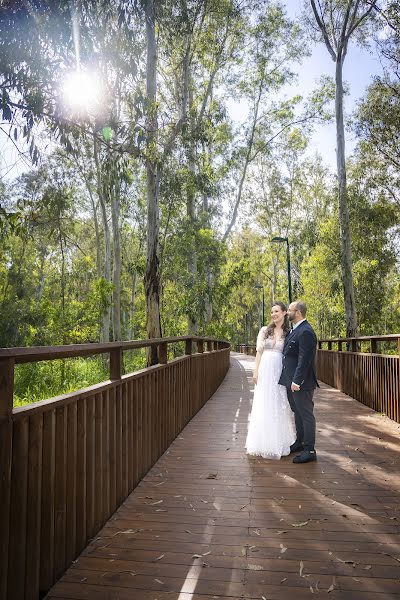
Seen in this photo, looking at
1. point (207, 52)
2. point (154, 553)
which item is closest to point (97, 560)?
point (154, 553)

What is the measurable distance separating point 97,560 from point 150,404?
2014 mm

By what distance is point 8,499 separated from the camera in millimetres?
2068

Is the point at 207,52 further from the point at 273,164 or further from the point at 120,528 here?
the point at 120,528

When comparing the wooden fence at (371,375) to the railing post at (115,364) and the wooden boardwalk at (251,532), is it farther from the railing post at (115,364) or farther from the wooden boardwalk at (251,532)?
the railing post at (115,364)

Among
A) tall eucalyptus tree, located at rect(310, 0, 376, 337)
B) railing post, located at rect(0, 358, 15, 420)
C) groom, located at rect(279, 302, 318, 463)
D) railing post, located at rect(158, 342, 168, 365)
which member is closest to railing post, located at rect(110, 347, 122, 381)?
railing post, located at rect(0, 358, 15, 420)

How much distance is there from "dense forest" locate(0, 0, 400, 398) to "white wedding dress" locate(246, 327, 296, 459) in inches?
122

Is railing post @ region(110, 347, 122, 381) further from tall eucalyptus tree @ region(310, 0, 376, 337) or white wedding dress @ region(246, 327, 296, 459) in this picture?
tall eucalyptus tree @ region(310, 0, 376, 337)

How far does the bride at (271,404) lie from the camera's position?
521 cm

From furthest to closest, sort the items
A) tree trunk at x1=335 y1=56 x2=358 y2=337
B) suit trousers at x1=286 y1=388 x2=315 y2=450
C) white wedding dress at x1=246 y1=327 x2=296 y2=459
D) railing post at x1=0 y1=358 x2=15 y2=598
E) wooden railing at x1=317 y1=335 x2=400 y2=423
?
tree trunk at x1=335 y1=56 x2=358 y2=337
wooden railing at x1=317 y1=335 x2=400 y2=423
white wedding dress at x1=246 y1=327 x2=296 y2=459
suit trousers at x1=286 y1=388 x2=315 y2=450
railing post at x1=0 y1=358 x2=15 y2=598

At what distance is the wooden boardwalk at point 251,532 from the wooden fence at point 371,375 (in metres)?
1.55

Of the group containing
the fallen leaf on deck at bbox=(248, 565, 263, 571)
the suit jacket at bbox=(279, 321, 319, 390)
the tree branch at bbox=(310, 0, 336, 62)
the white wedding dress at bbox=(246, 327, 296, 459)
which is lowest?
the fallen leaf on deck at bbox=(248, 565, 263, 571)

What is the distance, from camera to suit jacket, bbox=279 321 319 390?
485 centimetres

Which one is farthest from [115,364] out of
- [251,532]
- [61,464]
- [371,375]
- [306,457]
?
[371,375]

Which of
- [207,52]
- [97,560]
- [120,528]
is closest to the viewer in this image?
[97,560]
